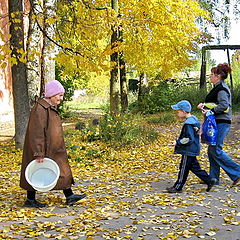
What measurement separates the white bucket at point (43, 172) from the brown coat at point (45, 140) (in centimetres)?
10

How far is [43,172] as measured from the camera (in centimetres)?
549

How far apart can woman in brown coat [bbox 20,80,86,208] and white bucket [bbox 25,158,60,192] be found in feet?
0.32

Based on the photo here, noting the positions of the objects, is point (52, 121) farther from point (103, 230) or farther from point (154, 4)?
point (154, 4)

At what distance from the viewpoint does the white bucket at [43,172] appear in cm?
540

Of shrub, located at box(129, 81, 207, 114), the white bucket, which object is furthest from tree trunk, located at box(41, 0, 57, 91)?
shrub, located at box(129, 81, 207, 114)

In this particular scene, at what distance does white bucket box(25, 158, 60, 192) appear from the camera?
5.40 metres

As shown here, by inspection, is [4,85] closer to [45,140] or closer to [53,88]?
[53,88]

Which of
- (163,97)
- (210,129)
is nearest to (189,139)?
(210,129)

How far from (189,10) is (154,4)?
6.61 feet

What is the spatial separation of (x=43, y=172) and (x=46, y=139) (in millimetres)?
405

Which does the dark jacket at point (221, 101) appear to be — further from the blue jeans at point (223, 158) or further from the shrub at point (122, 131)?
the shrub at point (122, 131)

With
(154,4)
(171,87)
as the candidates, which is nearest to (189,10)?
(154,4)

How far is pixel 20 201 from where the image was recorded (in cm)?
604

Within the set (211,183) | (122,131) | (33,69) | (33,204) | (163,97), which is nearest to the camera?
(33,204)
